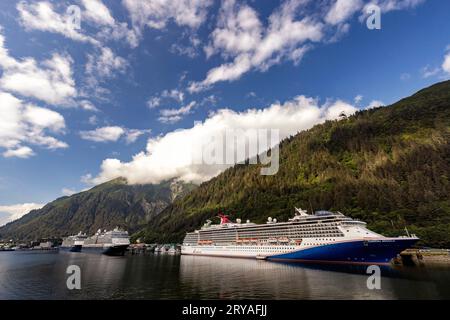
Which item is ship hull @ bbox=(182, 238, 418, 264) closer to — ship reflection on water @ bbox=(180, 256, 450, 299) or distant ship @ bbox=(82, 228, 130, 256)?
ship reflection on water @ bbox=(180, 256, 450, 299)

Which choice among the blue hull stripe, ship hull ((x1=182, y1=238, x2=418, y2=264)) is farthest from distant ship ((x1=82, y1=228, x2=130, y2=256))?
the blue hull stripe

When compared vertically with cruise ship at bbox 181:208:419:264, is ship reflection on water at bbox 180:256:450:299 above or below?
below

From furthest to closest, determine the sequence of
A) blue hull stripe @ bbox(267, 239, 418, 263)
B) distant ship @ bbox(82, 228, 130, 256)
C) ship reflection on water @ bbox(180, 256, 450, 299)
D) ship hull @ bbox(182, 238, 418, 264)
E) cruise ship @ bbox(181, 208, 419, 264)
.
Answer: distant ship @ bbox(82, 228, 130, 256) < cruise ship @ bbox(181, 208, 419, 264) < ship hull @ bbox(182, 238, 418, 264) < blue hull stripe @ bbox(267, 239, 418, 263) < ship reflection on water @ bbox(180, 256, 450, 299)

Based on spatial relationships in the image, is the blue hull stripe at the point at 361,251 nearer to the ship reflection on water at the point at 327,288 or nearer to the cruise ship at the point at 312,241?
the cruise ship at the point at 312,241

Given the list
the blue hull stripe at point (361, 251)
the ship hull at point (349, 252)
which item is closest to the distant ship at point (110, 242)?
the ship hull at point (349, 252)

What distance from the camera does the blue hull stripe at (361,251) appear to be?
219 feet

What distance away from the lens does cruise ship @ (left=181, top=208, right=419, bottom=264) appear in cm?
6875

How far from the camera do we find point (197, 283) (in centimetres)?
5009

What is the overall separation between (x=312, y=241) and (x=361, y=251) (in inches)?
679

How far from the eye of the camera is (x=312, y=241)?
278 ft

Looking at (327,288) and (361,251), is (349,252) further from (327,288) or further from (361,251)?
(327,288)

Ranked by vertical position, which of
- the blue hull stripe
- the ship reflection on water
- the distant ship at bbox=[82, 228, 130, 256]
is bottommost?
the distant ship at bbox=[82, 228, 130, 256]
